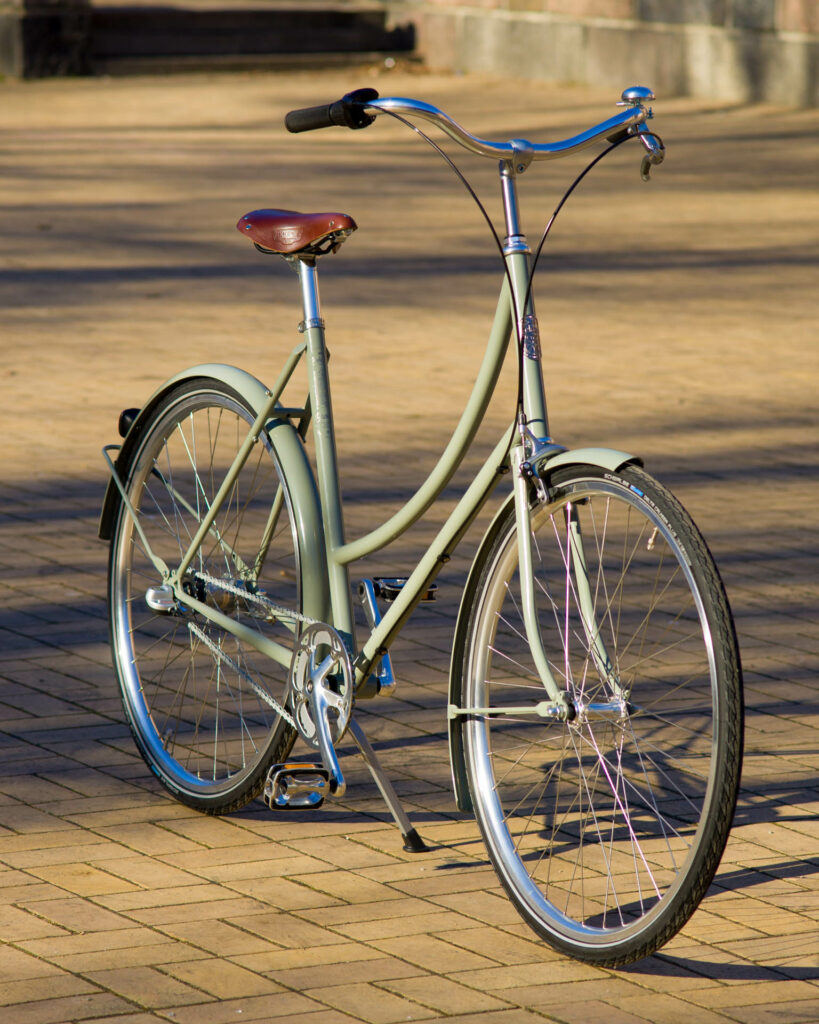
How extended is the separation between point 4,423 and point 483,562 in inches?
199

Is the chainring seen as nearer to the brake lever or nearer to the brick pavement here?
the brick pavement

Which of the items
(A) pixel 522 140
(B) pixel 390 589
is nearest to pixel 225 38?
(B) pixel 390 589

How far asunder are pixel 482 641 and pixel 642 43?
19959mm

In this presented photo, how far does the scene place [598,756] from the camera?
3.46 metres

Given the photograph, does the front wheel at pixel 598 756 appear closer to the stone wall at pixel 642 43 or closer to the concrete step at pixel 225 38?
the stone wall at pixel 642 43

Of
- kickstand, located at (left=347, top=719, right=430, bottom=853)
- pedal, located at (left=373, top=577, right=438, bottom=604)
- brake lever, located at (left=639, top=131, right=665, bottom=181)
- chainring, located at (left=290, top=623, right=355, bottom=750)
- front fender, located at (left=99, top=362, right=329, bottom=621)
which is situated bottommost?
kickstand, located at (left=347, top=719, right=430, bottom=853)

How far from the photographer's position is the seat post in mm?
3945

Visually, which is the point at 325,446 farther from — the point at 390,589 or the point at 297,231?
the point at 297,231

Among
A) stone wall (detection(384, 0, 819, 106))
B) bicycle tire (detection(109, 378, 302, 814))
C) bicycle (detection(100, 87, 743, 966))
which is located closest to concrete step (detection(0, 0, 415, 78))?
stone wall (detection(384, 0, 819, 106))

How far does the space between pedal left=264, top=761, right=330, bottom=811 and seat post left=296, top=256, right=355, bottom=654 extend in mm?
314

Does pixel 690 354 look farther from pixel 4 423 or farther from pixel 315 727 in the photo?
pixel 315 727

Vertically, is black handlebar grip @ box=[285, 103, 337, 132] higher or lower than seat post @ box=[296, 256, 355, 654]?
higher

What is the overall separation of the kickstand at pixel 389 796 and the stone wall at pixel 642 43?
17.2 m

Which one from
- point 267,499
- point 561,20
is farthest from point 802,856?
point 561,20
